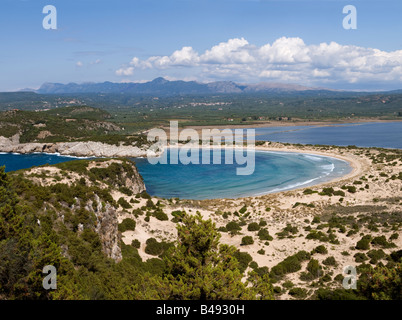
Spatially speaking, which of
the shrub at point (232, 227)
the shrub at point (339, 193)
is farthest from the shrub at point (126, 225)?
the shrub at point (339, 193)

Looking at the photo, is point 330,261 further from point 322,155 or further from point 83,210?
point 322,155

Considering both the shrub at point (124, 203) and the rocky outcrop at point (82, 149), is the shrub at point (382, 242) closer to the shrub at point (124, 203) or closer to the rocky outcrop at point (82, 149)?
the shrub at point (124, 203)

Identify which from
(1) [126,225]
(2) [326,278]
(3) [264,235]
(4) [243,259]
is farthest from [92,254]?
(3) [264,235]
